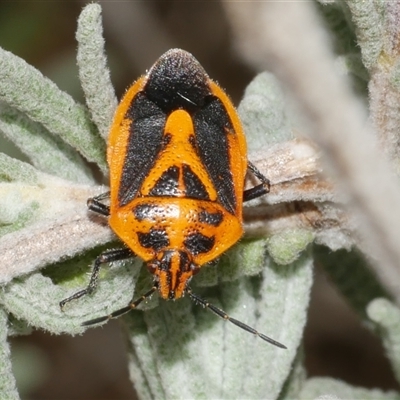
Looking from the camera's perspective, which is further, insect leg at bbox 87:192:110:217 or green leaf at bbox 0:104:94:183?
green leaf at bbox 0:104:94:183

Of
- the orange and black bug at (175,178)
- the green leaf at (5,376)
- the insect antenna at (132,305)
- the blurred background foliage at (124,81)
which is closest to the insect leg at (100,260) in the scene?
the orange and black bug at (175,178)

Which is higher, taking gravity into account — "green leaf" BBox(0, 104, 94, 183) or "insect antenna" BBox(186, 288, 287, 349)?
"green leaf" BBox(0, 104, 94, 183)

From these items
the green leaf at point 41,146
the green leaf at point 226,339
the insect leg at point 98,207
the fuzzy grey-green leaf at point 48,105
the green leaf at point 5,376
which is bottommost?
the green leaf at point 5,376

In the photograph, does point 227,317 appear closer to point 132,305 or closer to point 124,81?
point 132,305

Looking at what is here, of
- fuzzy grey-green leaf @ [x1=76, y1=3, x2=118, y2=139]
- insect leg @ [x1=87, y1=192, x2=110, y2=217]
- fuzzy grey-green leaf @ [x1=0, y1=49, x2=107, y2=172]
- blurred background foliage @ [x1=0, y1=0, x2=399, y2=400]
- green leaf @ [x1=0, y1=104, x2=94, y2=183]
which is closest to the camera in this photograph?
fuzzy grey-green leaf @ [x1=76, y1=3, x2=118, y2=139]

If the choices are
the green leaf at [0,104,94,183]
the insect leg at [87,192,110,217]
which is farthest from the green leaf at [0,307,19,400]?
the green leaf at [0,104,94,183]

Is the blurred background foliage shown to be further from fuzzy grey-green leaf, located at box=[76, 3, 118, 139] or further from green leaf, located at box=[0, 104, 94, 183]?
fuzzy grey-green leaf, located at box=[76, 3, 118, 139]

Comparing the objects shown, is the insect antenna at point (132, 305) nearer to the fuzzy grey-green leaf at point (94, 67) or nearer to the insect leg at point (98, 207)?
the insect leg at point (98, 207)

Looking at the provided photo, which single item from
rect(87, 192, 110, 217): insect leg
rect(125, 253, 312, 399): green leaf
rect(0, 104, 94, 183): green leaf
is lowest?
rect(125, 253, 312, 399): green leaf

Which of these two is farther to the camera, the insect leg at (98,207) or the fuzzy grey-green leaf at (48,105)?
the insect leg at (98,207)
